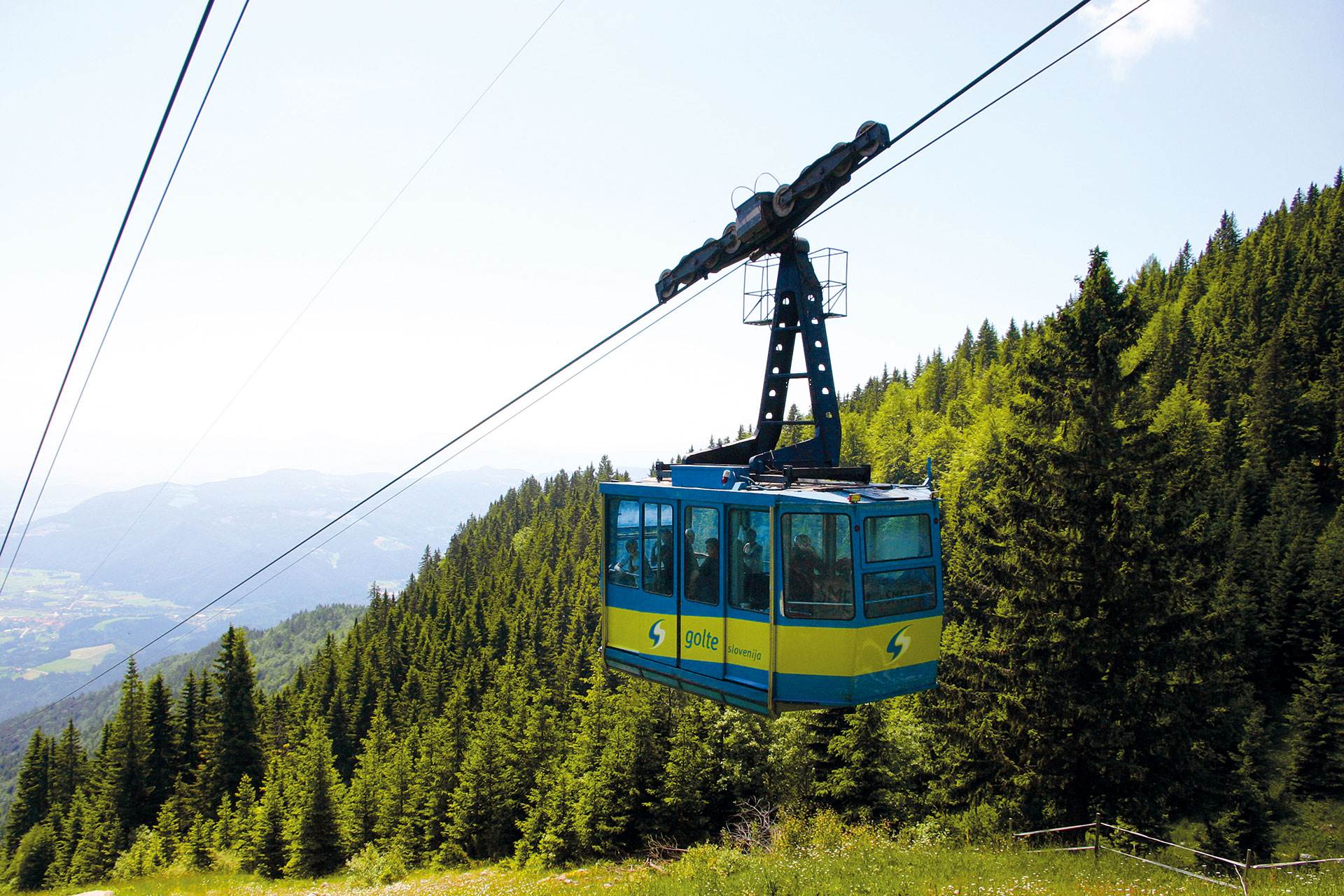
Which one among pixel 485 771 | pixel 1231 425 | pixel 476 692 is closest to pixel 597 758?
pixel 485 771

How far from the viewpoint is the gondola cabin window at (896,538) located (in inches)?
364

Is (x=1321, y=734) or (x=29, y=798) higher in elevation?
(x=1321, y=734)

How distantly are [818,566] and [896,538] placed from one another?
1.10 metres

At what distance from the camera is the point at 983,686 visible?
26.3 metres

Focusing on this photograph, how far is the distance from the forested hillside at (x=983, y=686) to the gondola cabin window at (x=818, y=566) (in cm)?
1532

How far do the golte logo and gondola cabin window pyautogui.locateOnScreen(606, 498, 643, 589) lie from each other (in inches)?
148

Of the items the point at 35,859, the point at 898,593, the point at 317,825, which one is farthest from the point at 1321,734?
the point at 35,859

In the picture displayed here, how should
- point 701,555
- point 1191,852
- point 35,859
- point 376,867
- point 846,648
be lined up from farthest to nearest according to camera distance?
point 35,859, point 376,867, point 1191,852, point 701,555, point 846,648

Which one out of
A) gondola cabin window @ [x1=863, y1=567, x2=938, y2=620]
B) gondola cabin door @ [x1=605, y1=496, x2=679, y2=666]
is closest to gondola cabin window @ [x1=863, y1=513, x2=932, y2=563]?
gondola cabin window @ [x1=863, y1=567, x2=938, y2=620]

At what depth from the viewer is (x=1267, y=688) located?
57.6 meters

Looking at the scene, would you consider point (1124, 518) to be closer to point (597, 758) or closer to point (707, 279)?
point (707, 279)

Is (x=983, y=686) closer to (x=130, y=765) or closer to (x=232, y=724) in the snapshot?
(x=232, y=724)

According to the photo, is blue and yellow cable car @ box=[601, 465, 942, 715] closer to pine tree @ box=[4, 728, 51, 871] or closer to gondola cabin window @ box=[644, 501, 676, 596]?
gondola cabin window @ box=[644, 501, 676, 596]

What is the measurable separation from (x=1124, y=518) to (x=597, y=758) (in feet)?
107
